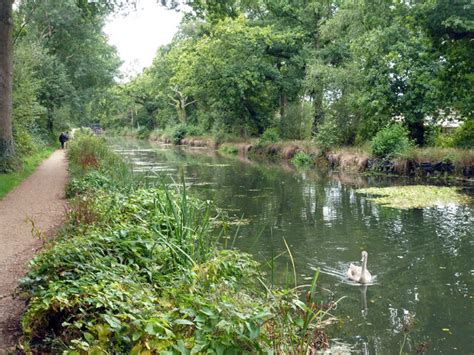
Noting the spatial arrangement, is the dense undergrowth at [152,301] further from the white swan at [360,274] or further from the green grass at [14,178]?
Answer: the green grass at [14,178]

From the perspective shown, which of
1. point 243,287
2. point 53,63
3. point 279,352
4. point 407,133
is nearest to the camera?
point 279,352

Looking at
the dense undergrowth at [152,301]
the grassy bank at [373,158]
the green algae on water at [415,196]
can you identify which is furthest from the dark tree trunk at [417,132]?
Answer: the dense undergrowth at [152,301]

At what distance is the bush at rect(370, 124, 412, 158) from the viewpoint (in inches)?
913

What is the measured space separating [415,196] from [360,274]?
9.35 metres

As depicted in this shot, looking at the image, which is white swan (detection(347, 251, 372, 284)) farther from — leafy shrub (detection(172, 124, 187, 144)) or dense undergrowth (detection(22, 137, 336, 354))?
leafy shrub (detection(172, 124, 187, 144))

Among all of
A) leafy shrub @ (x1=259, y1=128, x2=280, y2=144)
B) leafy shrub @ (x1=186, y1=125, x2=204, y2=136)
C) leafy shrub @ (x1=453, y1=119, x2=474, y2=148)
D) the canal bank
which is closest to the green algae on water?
the canal bank

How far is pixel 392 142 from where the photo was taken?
76.4 ft

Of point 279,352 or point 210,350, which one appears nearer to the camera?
point 210,350

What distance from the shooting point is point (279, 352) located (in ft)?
12.3

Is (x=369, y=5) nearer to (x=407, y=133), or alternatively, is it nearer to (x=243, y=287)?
(x=407, y=133)

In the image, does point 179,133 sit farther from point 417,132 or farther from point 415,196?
point 415,196

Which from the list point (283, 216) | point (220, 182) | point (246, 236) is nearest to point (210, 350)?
point (246, 236)

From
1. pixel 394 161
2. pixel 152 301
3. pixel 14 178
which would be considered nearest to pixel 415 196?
pixel 394 161

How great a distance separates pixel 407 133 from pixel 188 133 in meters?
34.7
